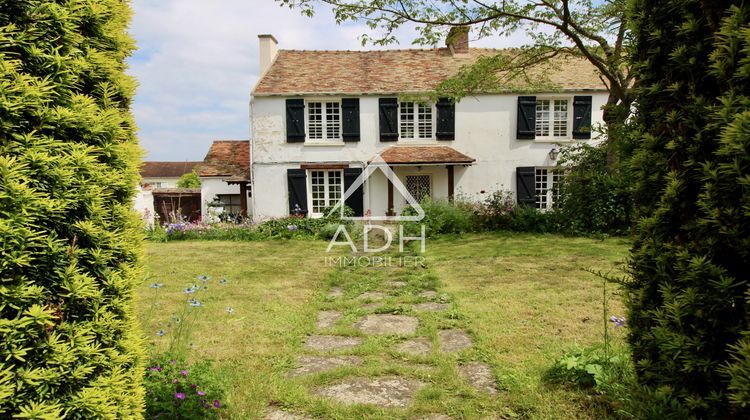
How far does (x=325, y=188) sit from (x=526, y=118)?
310 inches

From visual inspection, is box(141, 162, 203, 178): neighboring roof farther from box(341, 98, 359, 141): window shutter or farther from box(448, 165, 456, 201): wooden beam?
box(448, 165, 456, 201): wooden beam

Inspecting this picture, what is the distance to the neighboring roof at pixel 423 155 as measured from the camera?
15.3 metres

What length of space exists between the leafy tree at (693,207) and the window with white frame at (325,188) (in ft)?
47.8

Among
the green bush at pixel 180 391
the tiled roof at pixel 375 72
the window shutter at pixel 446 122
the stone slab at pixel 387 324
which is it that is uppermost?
the tiled roof at pixel 375 72

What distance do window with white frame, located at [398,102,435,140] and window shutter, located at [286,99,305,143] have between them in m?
3.60

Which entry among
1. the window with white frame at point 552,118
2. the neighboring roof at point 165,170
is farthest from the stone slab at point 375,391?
the neighboring roof at point 165,170

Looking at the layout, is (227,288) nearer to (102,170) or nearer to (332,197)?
(102,170)

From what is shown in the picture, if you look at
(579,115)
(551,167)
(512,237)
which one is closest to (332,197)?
(512,237)

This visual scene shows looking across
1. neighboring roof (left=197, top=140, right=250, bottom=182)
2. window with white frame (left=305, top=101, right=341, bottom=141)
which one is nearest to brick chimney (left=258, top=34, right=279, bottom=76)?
window with white frame (left=305, top=101, right=341, bottom=141)

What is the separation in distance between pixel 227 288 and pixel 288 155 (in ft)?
32.5

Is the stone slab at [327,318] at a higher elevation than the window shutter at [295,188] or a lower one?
lower

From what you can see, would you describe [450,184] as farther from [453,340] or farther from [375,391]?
[375,391]

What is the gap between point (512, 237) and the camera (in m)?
12.0

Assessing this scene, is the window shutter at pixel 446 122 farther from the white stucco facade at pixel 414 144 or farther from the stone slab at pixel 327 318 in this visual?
the stone slab at pixel 327 318
